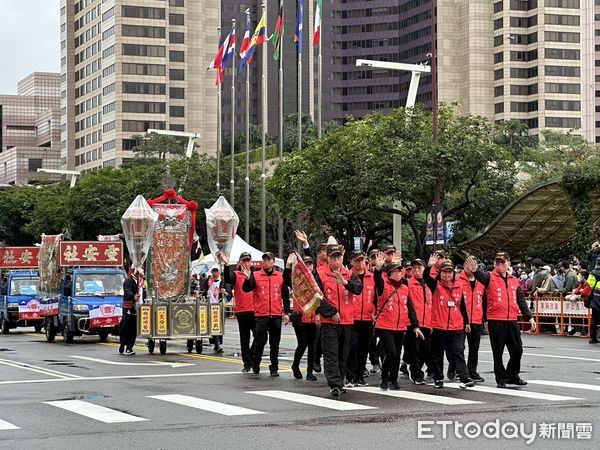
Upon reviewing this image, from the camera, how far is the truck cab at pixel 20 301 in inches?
1490

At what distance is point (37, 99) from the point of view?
187 metres

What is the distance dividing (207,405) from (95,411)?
144 centimetres

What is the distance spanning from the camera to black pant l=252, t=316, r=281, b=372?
771 inches

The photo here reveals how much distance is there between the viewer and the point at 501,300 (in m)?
17.2

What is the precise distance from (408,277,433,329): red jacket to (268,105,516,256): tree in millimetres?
24727

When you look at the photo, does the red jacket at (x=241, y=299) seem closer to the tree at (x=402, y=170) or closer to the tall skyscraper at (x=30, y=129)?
the tree at (x=402, y=170)

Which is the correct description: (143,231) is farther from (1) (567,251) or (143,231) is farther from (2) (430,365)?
(1) (567,251)

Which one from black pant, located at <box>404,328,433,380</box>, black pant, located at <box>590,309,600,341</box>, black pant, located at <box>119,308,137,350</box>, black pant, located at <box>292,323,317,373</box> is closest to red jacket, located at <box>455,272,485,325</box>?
black pant, located at <box>404,328,433,380</box>

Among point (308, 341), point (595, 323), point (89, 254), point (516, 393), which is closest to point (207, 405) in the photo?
point (516, 393)

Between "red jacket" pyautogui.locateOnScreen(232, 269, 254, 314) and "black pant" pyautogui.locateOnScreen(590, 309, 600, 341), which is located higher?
"red jacket" pyautogui.locateOnScreen(232, 269, 254, 314)

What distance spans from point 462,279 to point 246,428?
19.7ft

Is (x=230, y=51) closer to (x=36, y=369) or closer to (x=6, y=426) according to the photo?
(x=36, y=369)

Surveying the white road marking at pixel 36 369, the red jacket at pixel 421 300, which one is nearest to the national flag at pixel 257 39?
the white road marking at pixel 36 369

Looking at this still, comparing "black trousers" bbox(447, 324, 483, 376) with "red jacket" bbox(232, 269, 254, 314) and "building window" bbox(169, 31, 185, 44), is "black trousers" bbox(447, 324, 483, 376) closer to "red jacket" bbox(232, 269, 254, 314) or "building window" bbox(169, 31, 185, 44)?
"red jacket" bbox(232, 269, 254, 314)
